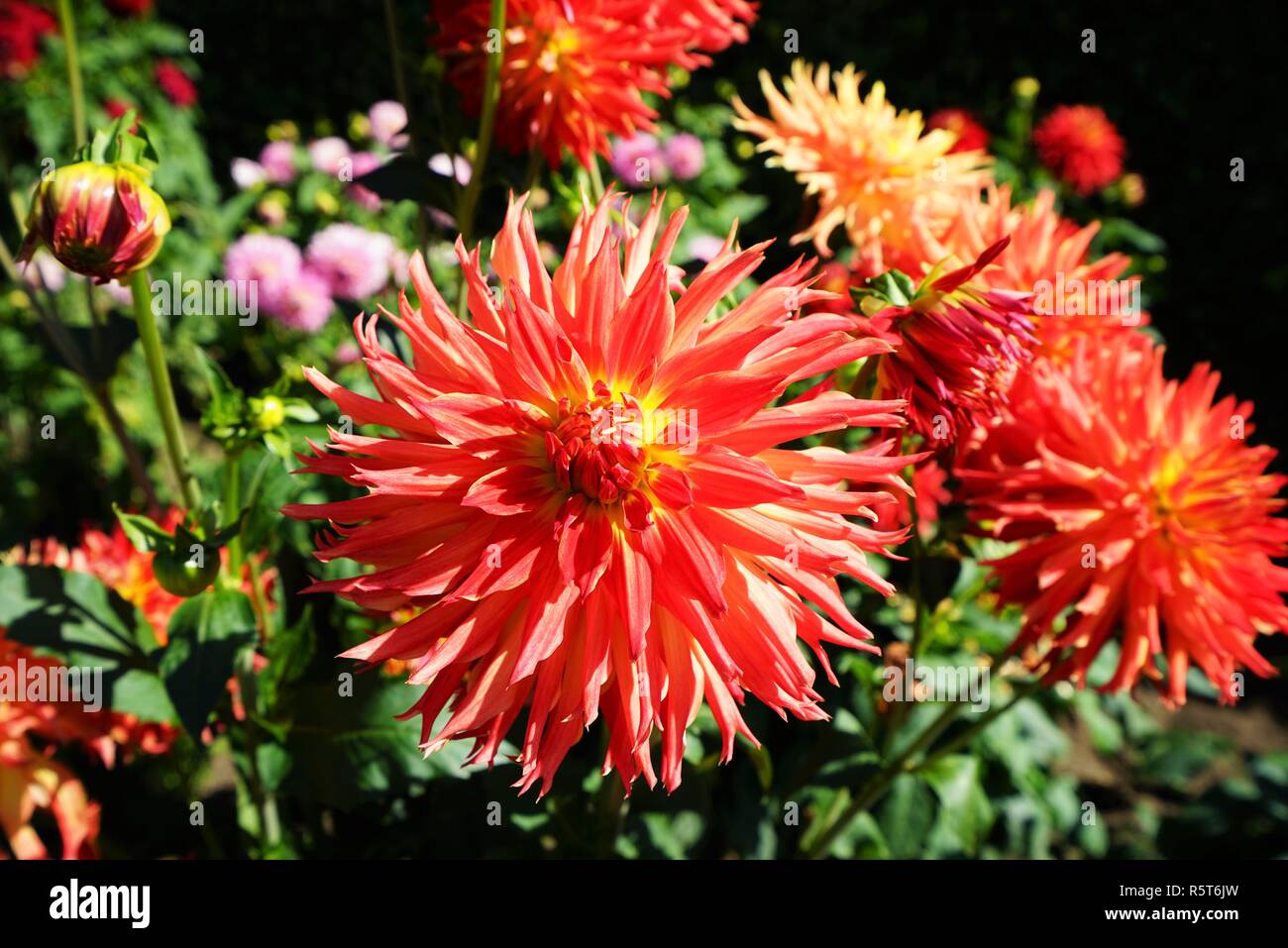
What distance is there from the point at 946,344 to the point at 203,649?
0.88m

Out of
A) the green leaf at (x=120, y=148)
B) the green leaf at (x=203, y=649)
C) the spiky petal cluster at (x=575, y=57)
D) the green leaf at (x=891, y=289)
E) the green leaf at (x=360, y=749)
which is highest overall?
the spiky petal cluster at (x=575, y=57)

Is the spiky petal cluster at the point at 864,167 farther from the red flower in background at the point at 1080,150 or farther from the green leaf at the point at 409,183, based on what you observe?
the red flower in background at the point at 1080,150

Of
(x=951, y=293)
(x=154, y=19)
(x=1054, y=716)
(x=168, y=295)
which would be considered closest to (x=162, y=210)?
(x=951, y=293)

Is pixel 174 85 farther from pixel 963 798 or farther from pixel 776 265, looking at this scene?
pixel 963 798

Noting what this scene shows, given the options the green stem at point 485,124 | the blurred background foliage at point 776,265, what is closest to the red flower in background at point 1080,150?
the blurred background foliage at point 776,265

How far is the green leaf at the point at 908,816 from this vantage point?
1640 millimetres

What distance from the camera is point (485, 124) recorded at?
48.5 inches

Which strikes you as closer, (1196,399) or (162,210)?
(162,210)

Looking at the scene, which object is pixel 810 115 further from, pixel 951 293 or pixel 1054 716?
pixel 1054 716

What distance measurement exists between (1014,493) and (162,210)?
1.11 meters

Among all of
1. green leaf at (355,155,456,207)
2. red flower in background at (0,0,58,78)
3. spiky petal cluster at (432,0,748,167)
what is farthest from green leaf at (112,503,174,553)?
red flower in background at (0,0,58,78)

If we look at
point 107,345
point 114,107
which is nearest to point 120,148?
point 107,345

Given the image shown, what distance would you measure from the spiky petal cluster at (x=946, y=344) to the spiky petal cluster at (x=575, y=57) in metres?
0.50
